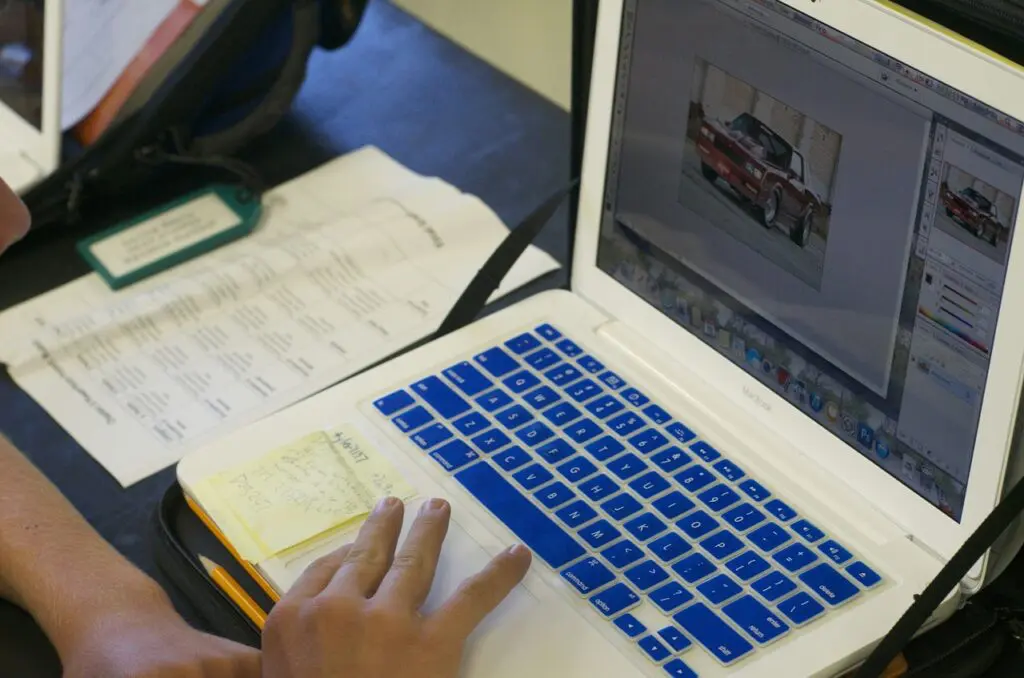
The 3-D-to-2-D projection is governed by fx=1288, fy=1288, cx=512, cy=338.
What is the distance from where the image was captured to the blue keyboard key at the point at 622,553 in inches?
28.2

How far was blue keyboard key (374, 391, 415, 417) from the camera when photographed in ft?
2.70

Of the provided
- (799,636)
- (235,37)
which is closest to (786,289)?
(799,636)

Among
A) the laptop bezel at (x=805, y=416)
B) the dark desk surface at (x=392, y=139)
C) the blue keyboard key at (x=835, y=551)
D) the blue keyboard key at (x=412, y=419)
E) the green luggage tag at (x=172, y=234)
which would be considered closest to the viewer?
the laptop bezel at (x=805, y=416)

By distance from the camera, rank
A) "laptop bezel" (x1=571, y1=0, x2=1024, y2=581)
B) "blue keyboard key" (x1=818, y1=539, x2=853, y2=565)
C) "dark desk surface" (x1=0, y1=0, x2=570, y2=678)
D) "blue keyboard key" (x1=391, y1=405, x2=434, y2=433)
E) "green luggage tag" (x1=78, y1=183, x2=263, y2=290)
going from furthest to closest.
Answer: "green luggage tag" (x1=78, y1=183, x2=263, y2=290), "dark desk surface" (x1=0, y1=0, x2=570, y2=678), "blue keyboard key" (x1=391, y1=405, x2=434, y2=433), "blue keyboard key" (x1=818, y1=539, x2=853, y2=565), "laptop bezel" (x1=571, y1=0, x2=1024, y2=581)

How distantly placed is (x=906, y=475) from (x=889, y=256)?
0.41ft

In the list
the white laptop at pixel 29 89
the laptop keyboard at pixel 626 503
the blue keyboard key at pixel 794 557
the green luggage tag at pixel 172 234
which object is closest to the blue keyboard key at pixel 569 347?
the laptop keyboard at pixel 626 503

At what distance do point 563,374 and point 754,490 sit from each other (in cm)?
15

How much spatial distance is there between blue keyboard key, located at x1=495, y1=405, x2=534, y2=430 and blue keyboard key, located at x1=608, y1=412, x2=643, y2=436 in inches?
2.1

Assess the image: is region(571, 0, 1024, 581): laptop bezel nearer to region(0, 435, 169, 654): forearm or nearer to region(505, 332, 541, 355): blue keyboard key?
region(505, 332, 541, 355): blue keyboard key

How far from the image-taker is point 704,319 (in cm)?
81

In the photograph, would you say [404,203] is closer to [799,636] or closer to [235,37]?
[235,37]

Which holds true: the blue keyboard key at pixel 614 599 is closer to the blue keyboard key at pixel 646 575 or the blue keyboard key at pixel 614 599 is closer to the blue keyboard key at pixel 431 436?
the blue keyboard key at pixel 646 575

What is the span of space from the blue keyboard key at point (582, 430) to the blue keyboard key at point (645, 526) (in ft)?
0.24

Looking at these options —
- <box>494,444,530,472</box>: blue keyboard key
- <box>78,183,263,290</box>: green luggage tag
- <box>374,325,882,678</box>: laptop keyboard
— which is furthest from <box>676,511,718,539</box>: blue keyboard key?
<box>78,183,263,290</box>: green luggage tag
